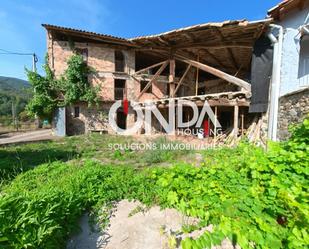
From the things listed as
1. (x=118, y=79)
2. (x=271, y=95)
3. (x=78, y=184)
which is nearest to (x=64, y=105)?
(x=118, y=79)

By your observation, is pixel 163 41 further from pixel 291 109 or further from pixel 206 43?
pixel 291 109

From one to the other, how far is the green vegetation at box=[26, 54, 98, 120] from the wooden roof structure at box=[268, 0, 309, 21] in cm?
1056

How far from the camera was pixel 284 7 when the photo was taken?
6219 millimetres

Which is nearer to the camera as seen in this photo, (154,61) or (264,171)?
(264,171)

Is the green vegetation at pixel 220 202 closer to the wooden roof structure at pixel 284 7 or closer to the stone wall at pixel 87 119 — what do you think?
the wooden roof structure at pixel 284 7

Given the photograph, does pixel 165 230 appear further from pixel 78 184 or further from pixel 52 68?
pixel 52 68

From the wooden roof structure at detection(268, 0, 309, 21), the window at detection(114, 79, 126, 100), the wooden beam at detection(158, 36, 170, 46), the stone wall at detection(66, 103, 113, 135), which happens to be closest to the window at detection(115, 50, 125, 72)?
the window at detection(114, 79, 126, 100)

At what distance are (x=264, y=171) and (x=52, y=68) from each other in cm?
1419

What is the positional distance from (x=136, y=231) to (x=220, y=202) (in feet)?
5.50

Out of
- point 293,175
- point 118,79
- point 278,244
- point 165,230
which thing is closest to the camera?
point 278,244

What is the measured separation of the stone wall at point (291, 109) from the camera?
5.02 metres

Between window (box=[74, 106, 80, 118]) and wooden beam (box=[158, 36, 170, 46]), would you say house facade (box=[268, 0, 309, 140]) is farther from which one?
window (box=[74, 106, 80, 118])

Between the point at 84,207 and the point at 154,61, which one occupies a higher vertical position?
the point at 154,61

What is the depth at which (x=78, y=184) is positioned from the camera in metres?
3.91
